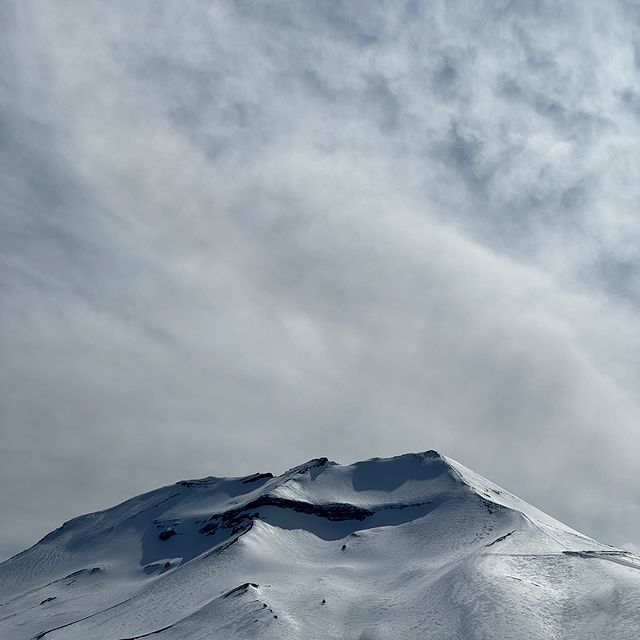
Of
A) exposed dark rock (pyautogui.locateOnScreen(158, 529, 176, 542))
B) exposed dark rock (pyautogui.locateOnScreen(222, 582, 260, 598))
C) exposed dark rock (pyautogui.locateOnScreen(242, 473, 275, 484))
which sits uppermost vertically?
exposed dark rock (pyautogui.locateOnScreen(242, 473, 275, 484))

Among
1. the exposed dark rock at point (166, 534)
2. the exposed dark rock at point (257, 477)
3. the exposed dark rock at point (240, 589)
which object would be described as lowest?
the exposed dark rock at point (240, 589)

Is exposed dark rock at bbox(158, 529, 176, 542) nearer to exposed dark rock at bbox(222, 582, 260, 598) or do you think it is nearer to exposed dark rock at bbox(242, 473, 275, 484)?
exposed dark rock at bbox(242, 473, 275, 484)

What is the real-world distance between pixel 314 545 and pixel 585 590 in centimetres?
5165

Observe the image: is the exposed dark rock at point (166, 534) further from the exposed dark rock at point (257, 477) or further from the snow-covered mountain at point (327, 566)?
the exposed dark rock at point (257, 477)

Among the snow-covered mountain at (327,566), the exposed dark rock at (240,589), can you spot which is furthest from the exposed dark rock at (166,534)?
the exposed dark rock at (240,589)

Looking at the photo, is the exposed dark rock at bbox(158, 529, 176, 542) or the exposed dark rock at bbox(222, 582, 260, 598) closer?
the exposed dark rock at bbox(222, 582, 260, 598)

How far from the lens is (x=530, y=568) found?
9956 cm

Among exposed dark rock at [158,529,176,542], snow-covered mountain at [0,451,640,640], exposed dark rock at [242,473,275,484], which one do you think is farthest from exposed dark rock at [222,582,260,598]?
A: exposed dark rock at [242,473,275,484]

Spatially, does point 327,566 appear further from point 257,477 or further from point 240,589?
point 257,477

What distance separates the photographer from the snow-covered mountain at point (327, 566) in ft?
283

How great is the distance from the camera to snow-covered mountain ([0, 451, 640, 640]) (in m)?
86.2

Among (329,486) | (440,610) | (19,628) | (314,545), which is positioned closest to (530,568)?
(440,610)

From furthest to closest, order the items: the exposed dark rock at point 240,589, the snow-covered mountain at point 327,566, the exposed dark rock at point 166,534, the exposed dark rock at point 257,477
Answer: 1. the exposed dark rock at point 257,477
2. the exposed dark rock at point 166,534
3. the exposed dark rock at point 240,589
4. the snow-covered mountain at point 327,566

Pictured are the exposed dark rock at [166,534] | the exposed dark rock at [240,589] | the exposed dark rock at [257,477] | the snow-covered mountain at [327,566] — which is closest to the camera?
the snow-covered mountain at [327,566]
